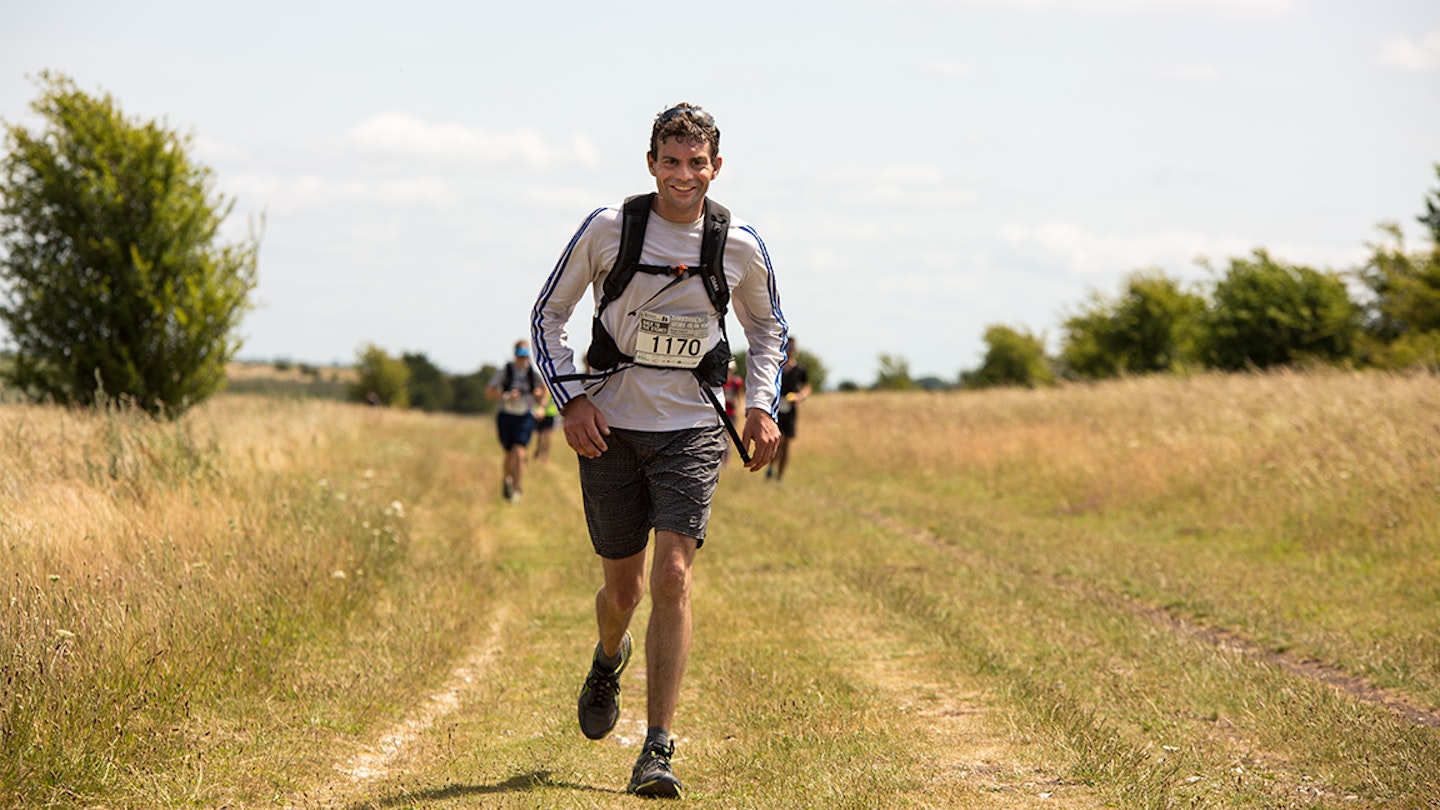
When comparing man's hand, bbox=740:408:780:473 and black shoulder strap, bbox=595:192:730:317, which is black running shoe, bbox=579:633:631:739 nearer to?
man's hand, bbox=740:408:780:473

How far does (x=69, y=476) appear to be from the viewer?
903 centimetres

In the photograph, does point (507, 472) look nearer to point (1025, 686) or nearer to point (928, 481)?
point (928, 481)

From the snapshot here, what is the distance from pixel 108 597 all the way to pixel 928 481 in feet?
50.3

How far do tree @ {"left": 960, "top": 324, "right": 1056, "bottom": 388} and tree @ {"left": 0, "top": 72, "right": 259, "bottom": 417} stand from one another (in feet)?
172

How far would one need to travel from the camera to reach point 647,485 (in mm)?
5059

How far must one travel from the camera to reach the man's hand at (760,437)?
16.5ft

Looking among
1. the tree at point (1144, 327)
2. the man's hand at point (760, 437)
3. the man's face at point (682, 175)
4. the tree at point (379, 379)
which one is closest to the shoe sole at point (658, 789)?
the man's hand at point (760, 437)

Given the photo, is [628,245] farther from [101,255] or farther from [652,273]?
[101,255]

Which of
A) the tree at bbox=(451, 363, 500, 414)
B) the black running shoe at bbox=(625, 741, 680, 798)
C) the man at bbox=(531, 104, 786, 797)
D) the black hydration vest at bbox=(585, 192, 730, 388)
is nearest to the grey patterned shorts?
the man at bbox=(531, 104, 786, 797)

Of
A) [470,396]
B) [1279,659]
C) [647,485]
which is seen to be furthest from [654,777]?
[470,396]

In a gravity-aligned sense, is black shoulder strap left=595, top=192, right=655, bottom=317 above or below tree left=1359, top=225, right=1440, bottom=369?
below

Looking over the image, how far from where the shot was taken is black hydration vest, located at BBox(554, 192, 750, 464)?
16.0 ft

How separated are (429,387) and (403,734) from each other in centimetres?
11602

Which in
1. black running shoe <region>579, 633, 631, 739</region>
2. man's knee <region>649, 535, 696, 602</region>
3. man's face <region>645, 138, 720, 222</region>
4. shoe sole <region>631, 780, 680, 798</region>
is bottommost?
shoe sole <region>631, 780, 680, 798</region>
